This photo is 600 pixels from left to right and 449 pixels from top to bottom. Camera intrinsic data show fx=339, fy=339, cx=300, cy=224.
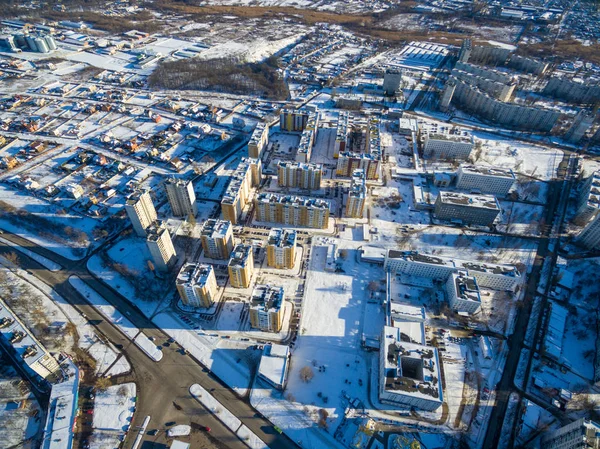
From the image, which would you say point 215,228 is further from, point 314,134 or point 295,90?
point 295,90

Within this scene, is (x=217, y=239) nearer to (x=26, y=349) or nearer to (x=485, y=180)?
(x=26, y=349)

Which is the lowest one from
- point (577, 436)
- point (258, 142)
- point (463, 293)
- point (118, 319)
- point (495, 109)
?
point (118, 319)

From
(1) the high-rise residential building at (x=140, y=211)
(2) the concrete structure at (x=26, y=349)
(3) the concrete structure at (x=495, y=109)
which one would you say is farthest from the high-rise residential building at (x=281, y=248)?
(3) the concrete structure at (x=495, y=109)

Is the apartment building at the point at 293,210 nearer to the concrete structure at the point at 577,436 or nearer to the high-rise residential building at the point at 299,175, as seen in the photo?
the high-rise residential building at the point at 299,175

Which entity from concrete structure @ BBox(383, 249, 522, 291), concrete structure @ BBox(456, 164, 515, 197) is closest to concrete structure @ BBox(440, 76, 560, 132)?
concrete structure @ BBox(456, 164, 515, 197)

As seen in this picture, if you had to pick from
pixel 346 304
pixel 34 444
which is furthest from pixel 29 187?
pixel 346 304

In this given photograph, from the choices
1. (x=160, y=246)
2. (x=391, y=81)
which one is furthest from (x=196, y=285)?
(x=391, y=81)
